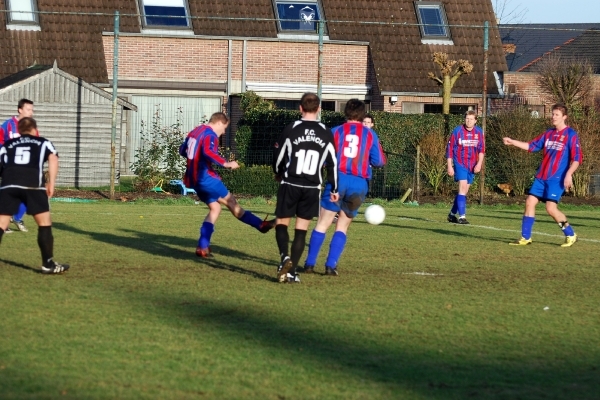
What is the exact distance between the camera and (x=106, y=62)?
97.2 feet

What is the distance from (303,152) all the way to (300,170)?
0.18 meters

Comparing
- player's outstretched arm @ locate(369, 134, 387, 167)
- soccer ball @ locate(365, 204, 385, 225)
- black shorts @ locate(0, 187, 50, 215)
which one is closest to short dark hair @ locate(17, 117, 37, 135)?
black shorts @ locate(0, 187, 50, 215)

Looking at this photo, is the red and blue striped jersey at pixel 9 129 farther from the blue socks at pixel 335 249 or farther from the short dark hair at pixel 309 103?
the short dark hair at pixel 309 103

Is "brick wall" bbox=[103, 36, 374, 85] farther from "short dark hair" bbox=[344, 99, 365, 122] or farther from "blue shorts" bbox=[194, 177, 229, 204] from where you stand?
"short dark hair" bbox=[344, 99, 365, 122]

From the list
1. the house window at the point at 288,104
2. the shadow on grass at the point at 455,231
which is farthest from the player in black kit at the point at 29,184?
the house window at the point at 288,104

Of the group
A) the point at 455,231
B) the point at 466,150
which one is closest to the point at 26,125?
the point at 455,231

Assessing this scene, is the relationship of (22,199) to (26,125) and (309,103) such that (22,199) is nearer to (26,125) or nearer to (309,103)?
(26,125)

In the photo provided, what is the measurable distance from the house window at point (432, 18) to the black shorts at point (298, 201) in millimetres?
23377

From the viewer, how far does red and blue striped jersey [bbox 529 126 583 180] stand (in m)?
13.7

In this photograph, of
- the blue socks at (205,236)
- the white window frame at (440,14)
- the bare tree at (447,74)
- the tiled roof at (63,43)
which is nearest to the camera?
the blue socks at (205,236)

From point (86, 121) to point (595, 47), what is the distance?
35591mm

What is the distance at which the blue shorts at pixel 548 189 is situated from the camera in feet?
45.4

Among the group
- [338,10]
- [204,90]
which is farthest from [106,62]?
[338,10]

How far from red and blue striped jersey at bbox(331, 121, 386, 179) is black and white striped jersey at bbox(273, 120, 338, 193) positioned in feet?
2.22
